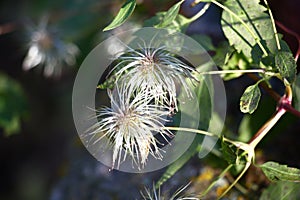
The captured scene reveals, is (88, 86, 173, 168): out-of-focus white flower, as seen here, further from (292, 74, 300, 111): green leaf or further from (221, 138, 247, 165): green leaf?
(292, 74, 300, 111): green leaf

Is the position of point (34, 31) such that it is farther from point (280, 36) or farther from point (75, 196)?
point (280, 36)

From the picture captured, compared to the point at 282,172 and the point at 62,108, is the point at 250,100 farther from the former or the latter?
the point at 62,108

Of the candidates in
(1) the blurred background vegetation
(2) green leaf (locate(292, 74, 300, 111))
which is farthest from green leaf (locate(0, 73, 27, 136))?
(2) green leaf (locate(292, 74, 300, 111))

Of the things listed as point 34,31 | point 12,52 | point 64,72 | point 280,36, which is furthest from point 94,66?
point 12,52

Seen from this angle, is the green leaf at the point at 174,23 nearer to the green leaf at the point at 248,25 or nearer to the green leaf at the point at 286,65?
the green leaf at the point at 248,25

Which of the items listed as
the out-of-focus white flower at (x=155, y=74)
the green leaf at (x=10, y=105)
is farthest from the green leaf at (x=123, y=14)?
the green leaf at (x=10, y=105)

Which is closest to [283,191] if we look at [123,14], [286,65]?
[286,65]

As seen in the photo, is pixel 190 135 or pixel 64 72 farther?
pixel 64 72
